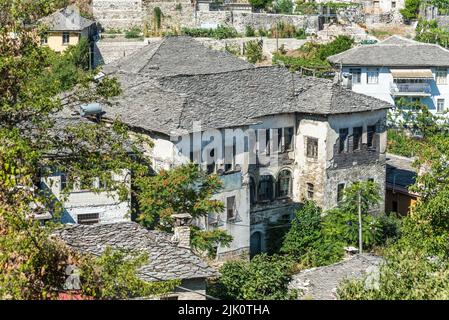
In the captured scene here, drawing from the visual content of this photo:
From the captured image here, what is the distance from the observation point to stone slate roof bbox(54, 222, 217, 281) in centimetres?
1691

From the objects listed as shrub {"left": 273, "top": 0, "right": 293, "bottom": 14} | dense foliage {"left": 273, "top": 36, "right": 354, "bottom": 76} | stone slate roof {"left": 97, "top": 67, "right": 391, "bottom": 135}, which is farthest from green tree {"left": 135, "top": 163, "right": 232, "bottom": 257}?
shrub {"left": 273, "top": 0, "right": 293, "bottom": 14}

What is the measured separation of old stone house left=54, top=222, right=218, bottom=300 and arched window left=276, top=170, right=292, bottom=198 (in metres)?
13.2

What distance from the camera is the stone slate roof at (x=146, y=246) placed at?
16906 mm

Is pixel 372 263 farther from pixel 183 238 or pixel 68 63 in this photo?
pixel 68 63

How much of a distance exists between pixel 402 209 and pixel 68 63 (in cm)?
1956

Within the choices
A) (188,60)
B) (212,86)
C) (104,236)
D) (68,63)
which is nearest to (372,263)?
(104,236)

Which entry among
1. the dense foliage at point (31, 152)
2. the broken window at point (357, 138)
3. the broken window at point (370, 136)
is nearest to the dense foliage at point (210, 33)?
the broken window at point (370, 136)

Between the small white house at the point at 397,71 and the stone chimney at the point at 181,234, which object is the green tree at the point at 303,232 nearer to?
the stone chimney at the point at 181,234

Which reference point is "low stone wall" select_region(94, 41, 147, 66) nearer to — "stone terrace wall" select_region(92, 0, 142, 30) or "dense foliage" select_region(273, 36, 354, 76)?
"stone terrace wall" select_region(92, 0, 142, 30)

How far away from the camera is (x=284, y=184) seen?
3309 cm

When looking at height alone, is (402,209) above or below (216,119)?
below

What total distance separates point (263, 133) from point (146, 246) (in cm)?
1453

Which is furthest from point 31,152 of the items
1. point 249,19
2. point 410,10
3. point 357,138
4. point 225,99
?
point 410,10

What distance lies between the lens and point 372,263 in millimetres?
22734
